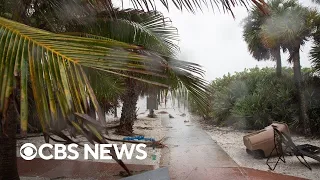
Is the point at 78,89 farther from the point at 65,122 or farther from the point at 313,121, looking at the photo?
the point at 313,121

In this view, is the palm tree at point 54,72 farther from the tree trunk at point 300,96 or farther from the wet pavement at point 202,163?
the tree trunk at point 300,96

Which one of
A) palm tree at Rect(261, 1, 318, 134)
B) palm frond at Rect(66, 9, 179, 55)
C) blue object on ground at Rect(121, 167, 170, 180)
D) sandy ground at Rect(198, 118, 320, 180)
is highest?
palm tree at Rect(261, 1, 318, 134)

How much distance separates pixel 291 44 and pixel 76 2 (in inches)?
374

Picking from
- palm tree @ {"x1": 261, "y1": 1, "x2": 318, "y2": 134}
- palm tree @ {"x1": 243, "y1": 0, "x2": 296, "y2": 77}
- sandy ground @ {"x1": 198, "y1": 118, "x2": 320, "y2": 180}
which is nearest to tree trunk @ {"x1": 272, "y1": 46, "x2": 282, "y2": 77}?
Answer: palm tree @ {"x1": 243, "y1": 0, "x2": 296, "y2": 77}

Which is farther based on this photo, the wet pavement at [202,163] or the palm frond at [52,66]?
the wet pavement at [202,163]

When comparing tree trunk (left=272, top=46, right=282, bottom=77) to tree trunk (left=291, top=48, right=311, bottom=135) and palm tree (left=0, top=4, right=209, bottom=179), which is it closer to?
tree trunk (left=291, top=48, right=311, bottom=135)

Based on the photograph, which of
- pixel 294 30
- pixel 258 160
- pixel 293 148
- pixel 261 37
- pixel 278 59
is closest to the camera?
pixel 293 148

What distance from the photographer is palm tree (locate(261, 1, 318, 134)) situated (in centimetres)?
1070

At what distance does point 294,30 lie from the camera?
1067cm

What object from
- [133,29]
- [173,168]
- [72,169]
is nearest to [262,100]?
[173,168]

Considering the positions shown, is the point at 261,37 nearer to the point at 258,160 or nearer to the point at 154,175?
the point at 258,160

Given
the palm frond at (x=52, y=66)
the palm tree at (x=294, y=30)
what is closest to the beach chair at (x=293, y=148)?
the palm tree at (x=294, y=30)

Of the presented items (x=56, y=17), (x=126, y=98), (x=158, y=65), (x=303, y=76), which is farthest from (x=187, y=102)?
(x=303, y=76)

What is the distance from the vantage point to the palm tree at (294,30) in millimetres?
10703
